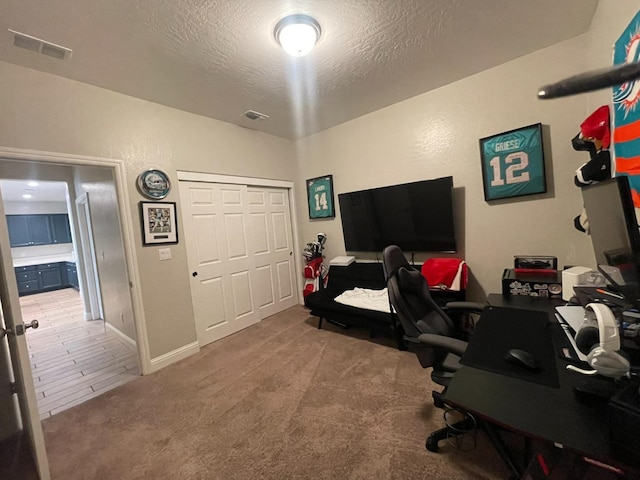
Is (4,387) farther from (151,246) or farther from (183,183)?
(183,183)

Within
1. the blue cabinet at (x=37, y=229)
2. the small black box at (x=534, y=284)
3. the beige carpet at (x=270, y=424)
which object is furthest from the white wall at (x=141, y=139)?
the blue cabinet at (x=37, y=229)

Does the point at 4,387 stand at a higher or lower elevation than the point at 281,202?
lower

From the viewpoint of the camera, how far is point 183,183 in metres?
2.98

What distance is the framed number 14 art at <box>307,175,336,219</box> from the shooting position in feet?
12.8

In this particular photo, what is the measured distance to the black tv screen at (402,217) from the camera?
284 cm

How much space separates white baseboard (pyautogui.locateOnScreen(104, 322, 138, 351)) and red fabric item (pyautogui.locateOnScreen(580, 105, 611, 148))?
4.71m

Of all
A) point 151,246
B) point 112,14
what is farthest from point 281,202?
point 112,14

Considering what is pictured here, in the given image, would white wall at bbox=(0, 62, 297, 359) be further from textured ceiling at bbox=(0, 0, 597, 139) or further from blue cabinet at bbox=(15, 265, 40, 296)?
blue cabinet at bbox=(15, 265, 40, 296)

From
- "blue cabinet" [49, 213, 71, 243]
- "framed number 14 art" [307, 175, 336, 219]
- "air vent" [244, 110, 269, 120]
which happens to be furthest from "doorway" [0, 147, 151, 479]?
"blue cabinet" [49, 213, 71, 243]

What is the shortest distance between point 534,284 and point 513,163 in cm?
120

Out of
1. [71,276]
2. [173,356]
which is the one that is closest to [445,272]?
[173,356]

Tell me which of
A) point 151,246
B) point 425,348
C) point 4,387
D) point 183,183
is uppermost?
point 183,183

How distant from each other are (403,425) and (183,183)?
311cm

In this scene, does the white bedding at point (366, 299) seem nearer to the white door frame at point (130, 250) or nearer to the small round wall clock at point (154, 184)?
the white door frame at point (130, 250)
